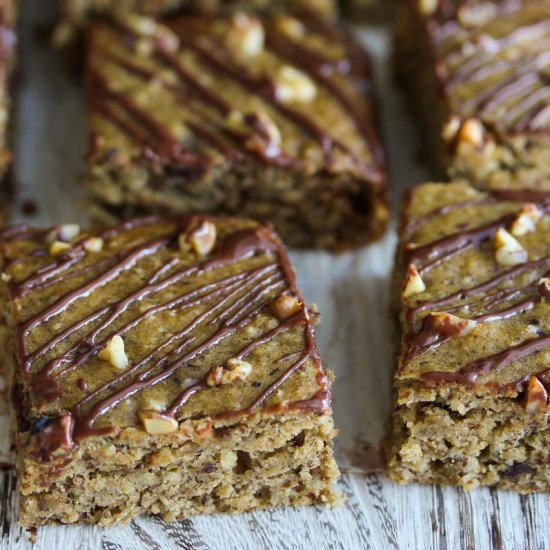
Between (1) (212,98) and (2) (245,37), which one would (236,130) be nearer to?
(1) (212,98)

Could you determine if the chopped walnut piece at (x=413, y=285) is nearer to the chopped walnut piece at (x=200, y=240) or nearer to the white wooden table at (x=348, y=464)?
the white wooden table at (x=348, y=464)

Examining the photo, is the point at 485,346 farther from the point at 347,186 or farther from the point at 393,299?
the point at 347,186

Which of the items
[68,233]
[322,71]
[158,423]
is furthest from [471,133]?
[158,423]

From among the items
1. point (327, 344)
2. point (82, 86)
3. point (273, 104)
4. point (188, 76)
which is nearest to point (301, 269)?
point (327, 344)

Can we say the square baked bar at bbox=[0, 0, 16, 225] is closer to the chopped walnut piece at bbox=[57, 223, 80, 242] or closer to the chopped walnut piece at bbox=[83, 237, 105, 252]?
the chopped walnut piece at bbox=[57, 223, 80, 242]

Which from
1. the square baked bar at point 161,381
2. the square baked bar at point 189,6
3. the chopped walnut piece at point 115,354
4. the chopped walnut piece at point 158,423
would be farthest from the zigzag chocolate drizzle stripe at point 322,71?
the chopped walnut piece at point 158,423

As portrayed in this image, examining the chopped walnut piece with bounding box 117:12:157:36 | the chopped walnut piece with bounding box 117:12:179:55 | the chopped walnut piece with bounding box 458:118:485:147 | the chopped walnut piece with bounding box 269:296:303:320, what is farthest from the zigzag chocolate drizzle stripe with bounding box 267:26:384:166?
the chopped walnut piece with bounding box 269:296:303:320
